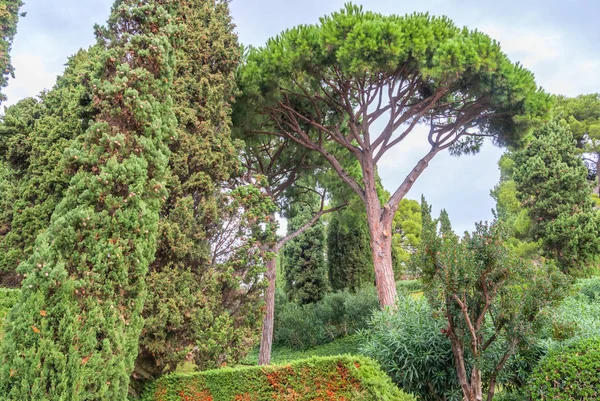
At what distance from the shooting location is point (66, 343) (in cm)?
293

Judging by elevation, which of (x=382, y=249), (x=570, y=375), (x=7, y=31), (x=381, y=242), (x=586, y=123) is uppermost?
(x=586, y=123)

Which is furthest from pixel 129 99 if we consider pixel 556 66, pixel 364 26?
pixel 556 66

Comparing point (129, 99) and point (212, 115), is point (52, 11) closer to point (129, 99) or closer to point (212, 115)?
point (212, 115)

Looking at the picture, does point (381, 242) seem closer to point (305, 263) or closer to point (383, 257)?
point (383, 257)

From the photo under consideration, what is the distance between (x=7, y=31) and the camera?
10.6 metres

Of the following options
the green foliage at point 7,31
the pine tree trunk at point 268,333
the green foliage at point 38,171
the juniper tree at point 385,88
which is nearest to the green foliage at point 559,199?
A: the juniper tree at point 385,88

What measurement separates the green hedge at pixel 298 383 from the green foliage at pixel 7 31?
11.4 metres

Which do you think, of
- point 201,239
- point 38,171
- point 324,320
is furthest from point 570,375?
point 324,320

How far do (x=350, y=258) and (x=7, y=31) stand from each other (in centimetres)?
1315

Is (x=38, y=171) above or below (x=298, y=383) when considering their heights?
above

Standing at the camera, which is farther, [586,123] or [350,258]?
[586,123]

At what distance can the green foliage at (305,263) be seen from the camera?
569 inches

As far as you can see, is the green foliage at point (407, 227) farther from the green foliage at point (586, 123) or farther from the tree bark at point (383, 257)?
the tree bark at point (383, 257)

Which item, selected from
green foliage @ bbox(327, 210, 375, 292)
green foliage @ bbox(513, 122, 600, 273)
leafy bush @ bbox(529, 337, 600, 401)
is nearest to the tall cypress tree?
leafy bush @ bbox(529, 337, 600, 401)
